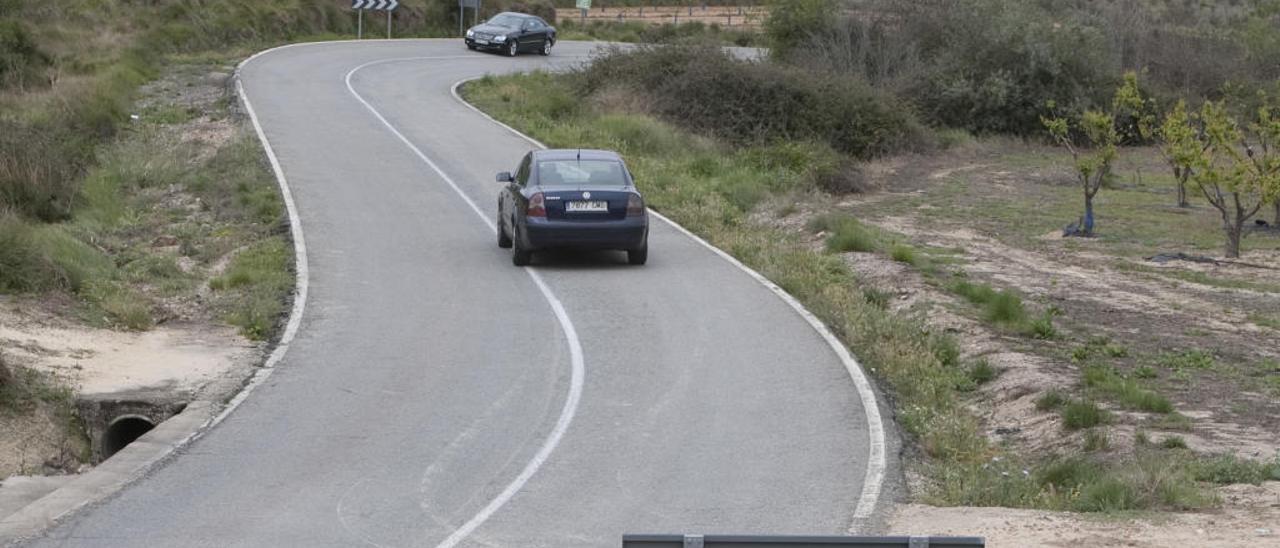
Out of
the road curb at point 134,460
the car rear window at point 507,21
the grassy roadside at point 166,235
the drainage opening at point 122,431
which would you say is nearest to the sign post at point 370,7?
the car rear window at point 507,21

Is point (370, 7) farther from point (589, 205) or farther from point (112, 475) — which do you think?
point (112, 475)

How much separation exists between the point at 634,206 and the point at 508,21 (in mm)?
37537

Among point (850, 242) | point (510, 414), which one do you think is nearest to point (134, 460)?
point (510, 414)

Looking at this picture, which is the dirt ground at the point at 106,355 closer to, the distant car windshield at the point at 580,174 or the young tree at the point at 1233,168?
the distant car windshield at the point at 580,174

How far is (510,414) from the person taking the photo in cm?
1462

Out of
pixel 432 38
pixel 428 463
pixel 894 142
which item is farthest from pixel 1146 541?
pixel 432 38

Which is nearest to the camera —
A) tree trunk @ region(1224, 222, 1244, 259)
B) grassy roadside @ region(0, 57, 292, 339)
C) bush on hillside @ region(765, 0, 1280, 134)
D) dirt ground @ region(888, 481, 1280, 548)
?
dirt ground @ region(888, 481, 1280, 548)

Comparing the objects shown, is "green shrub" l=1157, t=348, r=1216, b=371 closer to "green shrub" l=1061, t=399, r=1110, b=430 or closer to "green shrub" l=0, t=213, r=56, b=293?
"green shrub" l=1061, t=399, r=1110, b=430

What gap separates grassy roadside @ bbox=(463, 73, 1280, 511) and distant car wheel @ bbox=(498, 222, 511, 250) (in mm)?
3316

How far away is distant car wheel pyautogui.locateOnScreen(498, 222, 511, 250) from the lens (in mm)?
24062

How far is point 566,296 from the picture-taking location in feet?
67.7

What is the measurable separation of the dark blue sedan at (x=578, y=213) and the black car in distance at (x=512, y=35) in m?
35.1

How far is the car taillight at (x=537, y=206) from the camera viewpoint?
72.0ft

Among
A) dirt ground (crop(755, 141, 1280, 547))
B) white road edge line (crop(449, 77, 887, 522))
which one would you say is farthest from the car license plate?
dirt ground (crop(755, 141, 1280, 547))
